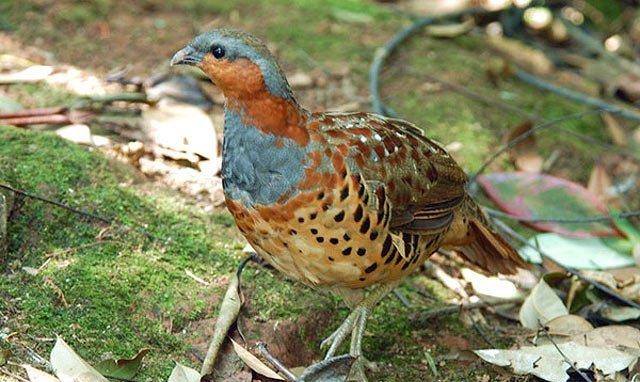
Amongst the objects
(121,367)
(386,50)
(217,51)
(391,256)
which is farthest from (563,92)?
(121,367)

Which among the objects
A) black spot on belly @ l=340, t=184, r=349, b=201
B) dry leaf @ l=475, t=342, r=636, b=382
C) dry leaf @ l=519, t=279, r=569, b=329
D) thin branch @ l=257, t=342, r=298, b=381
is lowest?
dry leaf @ l=519, t=279, r=569, b=329

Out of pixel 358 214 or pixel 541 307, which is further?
pixel 541 307

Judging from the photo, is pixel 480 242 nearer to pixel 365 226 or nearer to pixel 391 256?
pixel 391 256

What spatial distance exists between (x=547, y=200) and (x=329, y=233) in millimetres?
2163

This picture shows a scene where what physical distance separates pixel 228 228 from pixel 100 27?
246cm

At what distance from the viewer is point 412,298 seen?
13.3ft

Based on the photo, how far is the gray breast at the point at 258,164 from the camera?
3070mm

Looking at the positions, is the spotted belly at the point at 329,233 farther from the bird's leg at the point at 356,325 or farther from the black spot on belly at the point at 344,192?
the bird's leg at the point at 356,325

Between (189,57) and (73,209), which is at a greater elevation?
(189,57)

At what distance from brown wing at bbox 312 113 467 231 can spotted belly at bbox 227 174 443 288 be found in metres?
0.09

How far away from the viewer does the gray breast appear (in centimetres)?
307

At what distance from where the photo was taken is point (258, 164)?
311cm

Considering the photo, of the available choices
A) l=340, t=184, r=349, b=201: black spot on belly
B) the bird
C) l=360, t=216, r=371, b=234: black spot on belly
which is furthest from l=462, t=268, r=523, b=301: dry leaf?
l=340, t=184, r=349, b=201: black spot on belly

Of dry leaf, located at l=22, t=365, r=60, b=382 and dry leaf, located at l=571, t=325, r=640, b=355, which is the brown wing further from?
dry leaf, located at l=22, t=365, r=60, b=382
